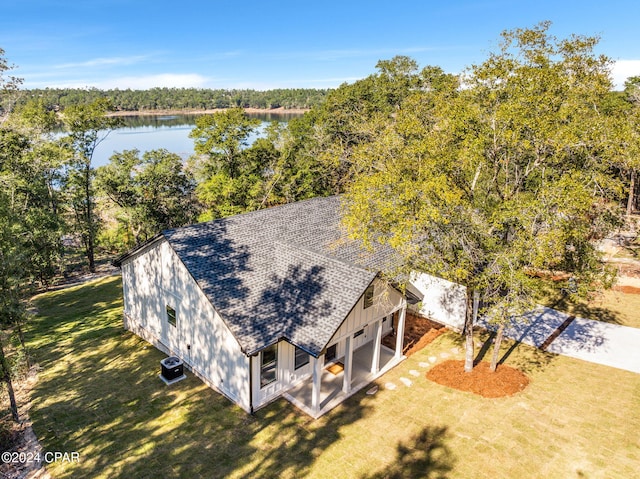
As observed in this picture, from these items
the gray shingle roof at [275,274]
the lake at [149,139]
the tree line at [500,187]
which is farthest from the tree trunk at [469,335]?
the lake at [149,139]

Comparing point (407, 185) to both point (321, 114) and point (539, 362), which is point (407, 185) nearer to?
point (539, 362)

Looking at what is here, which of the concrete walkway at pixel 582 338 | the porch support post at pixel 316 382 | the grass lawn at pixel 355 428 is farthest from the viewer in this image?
the concrete walkway at pixel 582 338

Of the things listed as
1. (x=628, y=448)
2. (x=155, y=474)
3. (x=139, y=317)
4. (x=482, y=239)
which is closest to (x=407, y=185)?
(x=482, y=239)

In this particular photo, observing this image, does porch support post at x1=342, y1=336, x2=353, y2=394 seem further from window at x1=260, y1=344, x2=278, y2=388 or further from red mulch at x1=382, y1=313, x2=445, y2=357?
red mulch at x1=382, y1=313, x2=445, y2=357

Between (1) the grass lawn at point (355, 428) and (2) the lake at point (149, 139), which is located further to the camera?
(2) the lake at point (149, 139)

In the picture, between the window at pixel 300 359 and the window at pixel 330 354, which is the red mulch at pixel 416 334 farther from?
the window at pixel 300 359

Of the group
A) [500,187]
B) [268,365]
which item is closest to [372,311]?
[268,365]
